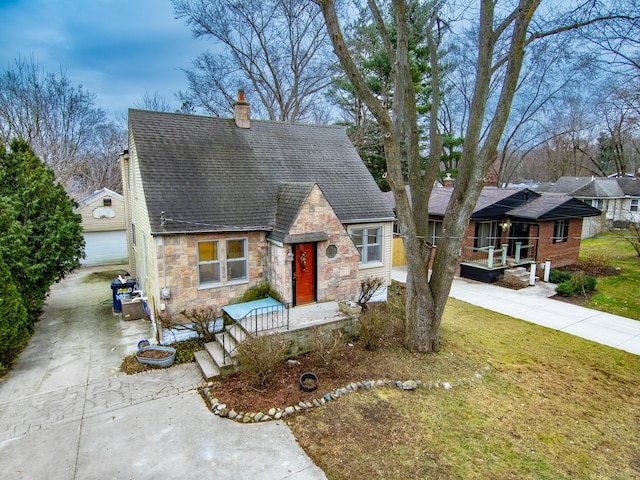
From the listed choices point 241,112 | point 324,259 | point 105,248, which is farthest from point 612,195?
point 105,248

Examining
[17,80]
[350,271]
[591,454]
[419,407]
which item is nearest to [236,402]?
[419,407]

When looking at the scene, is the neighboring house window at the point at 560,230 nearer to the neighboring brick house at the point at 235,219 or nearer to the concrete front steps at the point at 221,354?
the neighboring brick house at the point at 235,219

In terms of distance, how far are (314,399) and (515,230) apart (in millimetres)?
16460

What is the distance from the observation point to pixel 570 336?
1106cm

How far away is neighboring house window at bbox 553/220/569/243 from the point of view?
18.9 m

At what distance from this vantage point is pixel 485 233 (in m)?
18.2

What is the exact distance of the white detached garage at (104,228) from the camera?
19.5 meters

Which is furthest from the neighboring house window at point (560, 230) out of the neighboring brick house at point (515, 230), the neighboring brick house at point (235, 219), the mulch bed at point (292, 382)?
the mulch bed at point (292, 382)

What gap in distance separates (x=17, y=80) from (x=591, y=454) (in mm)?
32226

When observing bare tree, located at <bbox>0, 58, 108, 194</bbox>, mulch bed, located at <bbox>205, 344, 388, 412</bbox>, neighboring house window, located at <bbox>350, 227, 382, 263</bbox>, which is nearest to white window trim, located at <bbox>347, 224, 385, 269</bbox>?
neighboring house window, located at <bbox>350, 227, 382, 263</bbox>

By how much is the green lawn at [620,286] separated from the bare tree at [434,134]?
26.1 feet

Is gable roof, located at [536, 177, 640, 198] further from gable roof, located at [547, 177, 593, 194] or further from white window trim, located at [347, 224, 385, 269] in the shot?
white window trim, located at [347, 224, 385, 269]

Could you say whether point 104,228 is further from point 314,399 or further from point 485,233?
point 485,233

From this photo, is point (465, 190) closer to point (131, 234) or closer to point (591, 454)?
point (591, 454)
